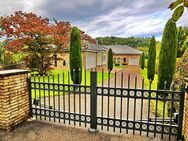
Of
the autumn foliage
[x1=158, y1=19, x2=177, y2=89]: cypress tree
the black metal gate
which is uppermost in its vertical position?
the autumn foliage

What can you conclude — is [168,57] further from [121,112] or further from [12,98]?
[12,98]

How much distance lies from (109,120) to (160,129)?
117cm

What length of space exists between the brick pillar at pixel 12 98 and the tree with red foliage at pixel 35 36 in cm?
949

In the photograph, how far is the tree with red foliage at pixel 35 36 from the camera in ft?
43.7

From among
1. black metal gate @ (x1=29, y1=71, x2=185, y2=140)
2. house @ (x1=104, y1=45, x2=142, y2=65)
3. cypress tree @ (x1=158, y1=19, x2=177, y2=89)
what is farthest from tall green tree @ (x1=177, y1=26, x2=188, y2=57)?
black metal gate @ (x1=29, y1=71, x2=185, y2=140)

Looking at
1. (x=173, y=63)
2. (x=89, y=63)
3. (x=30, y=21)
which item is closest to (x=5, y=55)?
(x=30, y=21)

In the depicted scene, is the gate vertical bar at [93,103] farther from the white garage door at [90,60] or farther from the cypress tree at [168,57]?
the white garage door at [90,60]

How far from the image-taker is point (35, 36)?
552 inches

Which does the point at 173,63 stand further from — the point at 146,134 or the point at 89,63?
the point at 89,63

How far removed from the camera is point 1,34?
1409 cm

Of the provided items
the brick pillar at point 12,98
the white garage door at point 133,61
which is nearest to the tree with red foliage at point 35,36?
the brick pillar at point 12,98

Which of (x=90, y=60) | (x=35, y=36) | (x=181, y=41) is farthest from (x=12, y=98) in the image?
(x=181, y=41)

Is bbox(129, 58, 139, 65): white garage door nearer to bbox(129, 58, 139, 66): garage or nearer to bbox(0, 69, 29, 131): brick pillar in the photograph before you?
bbox(129, 58, 139, 66): garage

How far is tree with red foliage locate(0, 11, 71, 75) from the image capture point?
13.3 m
